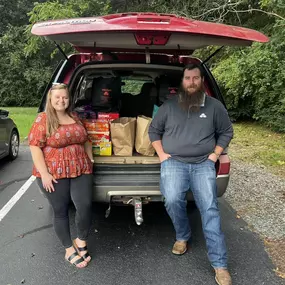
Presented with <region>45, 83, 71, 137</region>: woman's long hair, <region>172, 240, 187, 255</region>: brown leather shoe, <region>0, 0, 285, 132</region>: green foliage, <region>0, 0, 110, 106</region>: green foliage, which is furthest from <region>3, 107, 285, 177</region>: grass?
<region>0, 0, 110, 106</region>: green foliage

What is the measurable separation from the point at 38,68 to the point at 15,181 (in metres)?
15.3

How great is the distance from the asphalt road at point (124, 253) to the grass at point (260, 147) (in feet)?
8.59

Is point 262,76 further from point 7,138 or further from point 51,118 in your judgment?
point 51,118

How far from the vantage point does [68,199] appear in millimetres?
3141

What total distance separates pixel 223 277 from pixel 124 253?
975mm

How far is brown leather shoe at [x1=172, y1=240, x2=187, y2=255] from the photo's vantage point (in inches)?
134

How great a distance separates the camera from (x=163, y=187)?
3.22 metres

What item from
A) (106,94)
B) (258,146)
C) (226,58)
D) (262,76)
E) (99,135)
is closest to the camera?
(99,135)

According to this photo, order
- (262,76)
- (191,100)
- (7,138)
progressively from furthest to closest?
(262,76) → (7,138) → (191,100)

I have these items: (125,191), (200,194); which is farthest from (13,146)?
(200,194)

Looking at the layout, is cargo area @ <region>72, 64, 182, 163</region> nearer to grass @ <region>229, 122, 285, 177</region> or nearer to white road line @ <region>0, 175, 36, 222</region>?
white road line @ <region>0, 175, 36, 222</region>

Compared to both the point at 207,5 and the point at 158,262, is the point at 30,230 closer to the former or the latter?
the point at 158,262

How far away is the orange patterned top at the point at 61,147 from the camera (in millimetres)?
2961

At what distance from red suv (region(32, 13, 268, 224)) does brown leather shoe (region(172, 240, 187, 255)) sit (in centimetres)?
46
